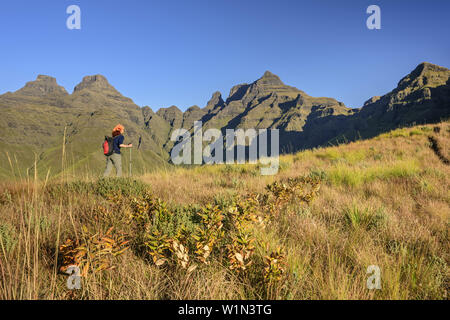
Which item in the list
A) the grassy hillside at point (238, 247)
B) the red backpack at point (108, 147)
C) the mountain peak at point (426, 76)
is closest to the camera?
the grassy hillside at point (238, 247)

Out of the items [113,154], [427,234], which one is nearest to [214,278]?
[427,234]

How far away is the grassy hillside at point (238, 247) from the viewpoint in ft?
5.38

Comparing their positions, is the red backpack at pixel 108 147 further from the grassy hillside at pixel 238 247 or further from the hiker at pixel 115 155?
the grassy hillside at pixel 238 247

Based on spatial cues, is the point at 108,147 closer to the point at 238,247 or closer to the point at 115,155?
the point at 115,155

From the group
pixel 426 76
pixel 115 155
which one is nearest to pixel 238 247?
pixel 115 155

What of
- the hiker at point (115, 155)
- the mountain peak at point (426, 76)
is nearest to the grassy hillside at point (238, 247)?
the hiker at point (115, 155)

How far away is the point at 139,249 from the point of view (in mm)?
2400

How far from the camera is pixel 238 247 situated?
73.7 inches

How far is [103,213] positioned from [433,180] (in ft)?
22.6

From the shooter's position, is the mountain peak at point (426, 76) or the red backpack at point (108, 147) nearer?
the red backpack at point (108, 147)

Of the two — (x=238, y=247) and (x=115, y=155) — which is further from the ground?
(x=115, y=155)

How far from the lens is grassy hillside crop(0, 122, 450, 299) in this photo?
1.64 meters

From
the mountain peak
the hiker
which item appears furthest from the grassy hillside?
the mountain peak
